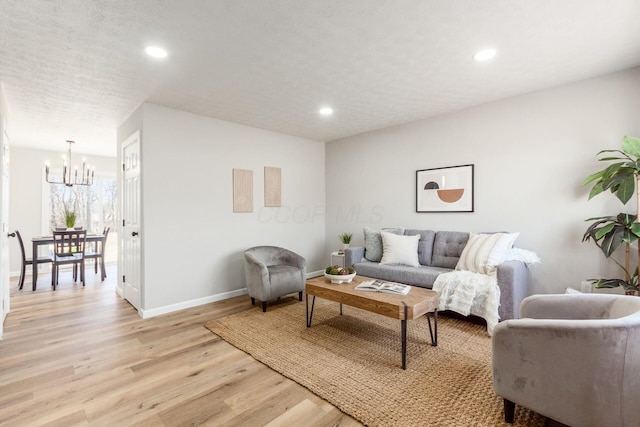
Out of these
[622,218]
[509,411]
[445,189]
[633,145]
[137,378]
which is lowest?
[137,378]

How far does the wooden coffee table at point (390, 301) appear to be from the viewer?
2297mm

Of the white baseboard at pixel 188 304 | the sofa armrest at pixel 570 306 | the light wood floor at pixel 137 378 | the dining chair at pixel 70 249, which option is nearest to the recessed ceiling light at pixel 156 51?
the light wood floor at pixel 137 378

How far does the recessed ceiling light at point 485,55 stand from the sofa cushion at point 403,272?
217 centimetres

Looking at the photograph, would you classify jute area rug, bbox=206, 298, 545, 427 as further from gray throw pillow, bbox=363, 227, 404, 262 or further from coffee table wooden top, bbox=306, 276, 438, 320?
gray throw pillow, bbox=363, 227, 404, 262

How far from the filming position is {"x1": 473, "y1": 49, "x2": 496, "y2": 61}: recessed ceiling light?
2439 mm

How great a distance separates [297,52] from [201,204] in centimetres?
240

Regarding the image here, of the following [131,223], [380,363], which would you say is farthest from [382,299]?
[131,223]

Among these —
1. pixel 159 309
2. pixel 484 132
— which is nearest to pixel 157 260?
pixel 159 309

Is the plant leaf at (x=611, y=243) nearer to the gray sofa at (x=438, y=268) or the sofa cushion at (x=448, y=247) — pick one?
the gray sofa at (x=438, y=268)

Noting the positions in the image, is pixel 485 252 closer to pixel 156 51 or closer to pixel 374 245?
pixel 374 245

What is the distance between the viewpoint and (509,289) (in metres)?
2.85

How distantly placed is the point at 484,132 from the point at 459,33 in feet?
6.16

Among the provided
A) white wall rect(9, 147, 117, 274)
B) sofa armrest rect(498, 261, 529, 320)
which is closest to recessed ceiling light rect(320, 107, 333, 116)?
sofa armrest rect(498, 261, 529, 320)

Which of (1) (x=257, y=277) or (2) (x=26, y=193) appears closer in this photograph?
(1) (x=257, y=277)
